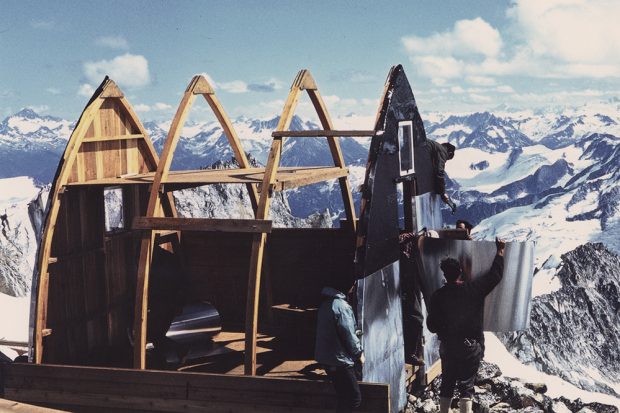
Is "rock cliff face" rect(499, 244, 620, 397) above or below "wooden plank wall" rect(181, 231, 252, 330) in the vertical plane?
below

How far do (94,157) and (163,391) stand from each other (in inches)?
187

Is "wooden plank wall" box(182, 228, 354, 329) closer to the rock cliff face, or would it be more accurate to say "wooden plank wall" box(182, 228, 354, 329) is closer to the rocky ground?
Result: the rocky ground

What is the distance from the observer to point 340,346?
1028cm

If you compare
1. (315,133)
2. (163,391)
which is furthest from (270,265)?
(163,391)

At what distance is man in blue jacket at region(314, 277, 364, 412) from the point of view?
10.3 m

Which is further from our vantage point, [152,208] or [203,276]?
[203,276]

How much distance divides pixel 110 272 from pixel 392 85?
6.29m

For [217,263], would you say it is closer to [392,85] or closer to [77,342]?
[77,342]

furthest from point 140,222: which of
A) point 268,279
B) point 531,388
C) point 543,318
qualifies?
point 543,318

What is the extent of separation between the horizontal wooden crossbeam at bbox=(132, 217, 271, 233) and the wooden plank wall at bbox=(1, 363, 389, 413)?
2118 mm

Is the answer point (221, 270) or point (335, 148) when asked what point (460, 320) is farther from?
point (221, 270)

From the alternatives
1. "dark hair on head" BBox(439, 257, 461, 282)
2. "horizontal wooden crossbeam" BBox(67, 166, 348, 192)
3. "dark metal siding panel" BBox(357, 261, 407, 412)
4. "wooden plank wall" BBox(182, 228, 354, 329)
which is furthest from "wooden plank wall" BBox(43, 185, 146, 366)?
"dark hair on head" BBox(439, 257, 461, 282)

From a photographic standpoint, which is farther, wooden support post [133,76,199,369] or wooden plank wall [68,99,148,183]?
wooden plank wall [68,99,148,183]

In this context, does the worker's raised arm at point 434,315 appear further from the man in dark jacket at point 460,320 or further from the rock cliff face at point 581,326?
the rock cliff face at point 581,326
